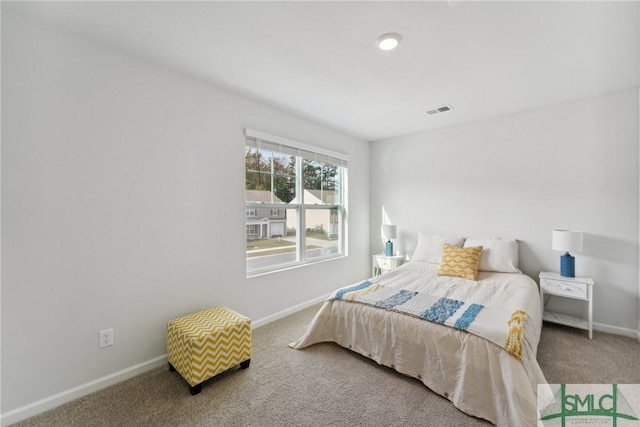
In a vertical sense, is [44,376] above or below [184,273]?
below

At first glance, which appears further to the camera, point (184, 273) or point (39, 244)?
point (184, 273)

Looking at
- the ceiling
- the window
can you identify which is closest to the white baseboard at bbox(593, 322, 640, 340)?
the ceiling

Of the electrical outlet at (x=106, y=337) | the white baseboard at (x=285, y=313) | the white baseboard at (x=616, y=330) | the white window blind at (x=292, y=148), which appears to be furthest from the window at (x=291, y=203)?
the white baseboard at (x=616, y=330)

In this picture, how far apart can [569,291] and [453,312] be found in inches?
63.0

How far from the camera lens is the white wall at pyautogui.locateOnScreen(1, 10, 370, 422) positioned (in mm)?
1619

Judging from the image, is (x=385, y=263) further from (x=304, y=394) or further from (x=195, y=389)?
(x=195, y=389)

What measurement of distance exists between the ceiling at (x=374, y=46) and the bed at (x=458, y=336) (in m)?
1.84

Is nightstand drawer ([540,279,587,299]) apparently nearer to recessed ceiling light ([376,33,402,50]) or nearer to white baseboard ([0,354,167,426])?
A: recessed ceiling light ([376,33,402,50])

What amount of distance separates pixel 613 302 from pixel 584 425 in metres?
1.86

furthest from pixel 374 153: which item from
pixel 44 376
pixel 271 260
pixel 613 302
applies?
pixel 44 376

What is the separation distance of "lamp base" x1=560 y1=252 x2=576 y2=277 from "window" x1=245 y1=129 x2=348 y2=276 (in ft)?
8.33

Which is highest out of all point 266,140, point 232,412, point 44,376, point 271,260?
point 266,140

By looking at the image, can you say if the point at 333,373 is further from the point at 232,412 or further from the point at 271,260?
the point at 271,260

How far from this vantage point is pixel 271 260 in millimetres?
3168
